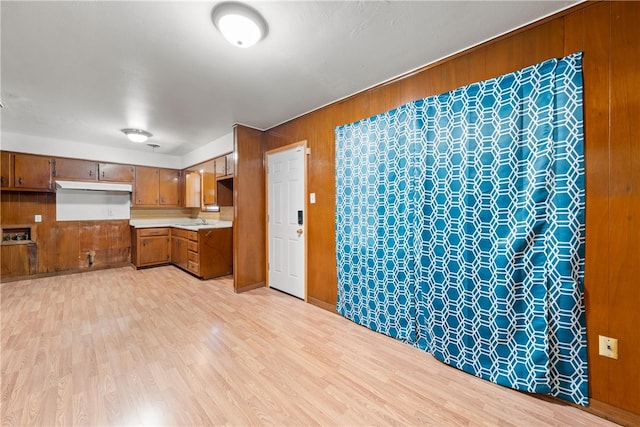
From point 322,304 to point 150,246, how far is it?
3926 millimetres

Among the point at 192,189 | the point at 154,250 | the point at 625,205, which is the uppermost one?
the point at 192,189

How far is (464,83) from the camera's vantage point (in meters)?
1.98

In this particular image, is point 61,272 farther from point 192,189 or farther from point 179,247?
point 192,189

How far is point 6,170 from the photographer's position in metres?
3.92

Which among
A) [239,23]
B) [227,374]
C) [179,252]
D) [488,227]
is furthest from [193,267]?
[488,227]

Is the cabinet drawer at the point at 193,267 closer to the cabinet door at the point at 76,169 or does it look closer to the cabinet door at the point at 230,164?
the cabinet door at the point at 230,164

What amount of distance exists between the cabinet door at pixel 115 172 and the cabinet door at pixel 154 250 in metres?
1.31

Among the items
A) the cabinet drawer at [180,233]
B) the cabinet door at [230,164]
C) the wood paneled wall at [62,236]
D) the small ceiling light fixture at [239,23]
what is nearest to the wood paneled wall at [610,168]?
the small ceiling light fixture at [239,23]

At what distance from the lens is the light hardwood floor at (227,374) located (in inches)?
58.5

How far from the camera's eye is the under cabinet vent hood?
14.2ft

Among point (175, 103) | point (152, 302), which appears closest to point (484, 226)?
point (175, 103)

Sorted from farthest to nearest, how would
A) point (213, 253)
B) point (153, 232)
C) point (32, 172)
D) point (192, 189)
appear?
point (192, 189), point (153, 232), point (213, 253), point (32, 172)

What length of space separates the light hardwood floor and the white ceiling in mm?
2448

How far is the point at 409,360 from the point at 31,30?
372 centimetres
